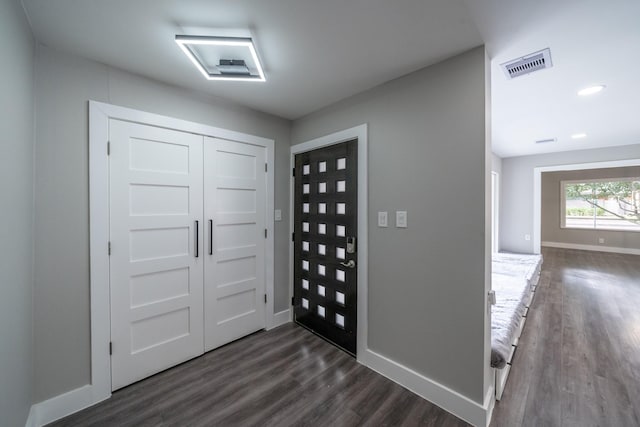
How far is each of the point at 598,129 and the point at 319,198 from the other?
4.08 meters

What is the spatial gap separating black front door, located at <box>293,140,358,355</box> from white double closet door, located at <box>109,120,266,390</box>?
1.51 feet

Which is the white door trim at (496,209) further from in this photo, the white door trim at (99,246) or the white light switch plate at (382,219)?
the white door trim at (99,246)

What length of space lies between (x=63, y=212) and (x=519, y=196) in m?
7.03

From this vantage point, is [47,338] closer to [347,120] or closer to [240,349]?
[240,349]

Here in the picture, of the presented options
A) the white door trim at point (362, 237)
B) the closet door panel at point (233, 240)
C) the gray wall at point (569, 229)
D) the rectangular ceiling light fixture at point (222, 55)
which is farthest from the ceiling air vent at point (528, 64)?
the gray wall at point (569, 229)

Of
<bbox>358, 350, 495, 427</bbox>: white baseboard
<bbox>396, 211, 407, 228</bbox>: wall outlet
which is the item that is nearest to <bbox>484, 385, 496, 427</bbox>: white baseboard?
<bbox>358, 350, 495, 427</bbox>: white baseboard

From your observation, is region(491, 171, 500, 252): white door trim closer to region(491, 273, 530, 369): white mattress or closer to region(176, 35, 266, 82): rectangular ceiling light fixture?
region(491, 273, 530, 369): white mattress

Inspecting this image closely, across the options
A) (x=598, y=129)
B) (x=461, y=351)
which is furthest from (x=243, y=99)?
(x=598, y=129)

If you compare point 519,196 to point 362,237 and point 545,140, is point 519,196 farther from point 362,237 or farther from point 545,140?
point 362,237

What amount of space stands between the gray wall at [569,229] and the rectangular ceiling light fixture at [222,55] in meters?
9.78

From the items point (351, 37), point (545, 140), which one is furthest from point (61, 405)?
point (545, 140)

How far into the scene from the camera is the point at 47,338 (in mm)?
1600

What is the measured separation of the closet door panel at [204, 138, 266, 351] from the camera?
92.0 inches

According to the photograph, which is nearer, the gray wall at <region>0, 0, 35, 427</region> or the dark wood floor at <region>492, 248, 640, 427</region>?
the gray wall at <region>0, 0, 35, 427</region>
